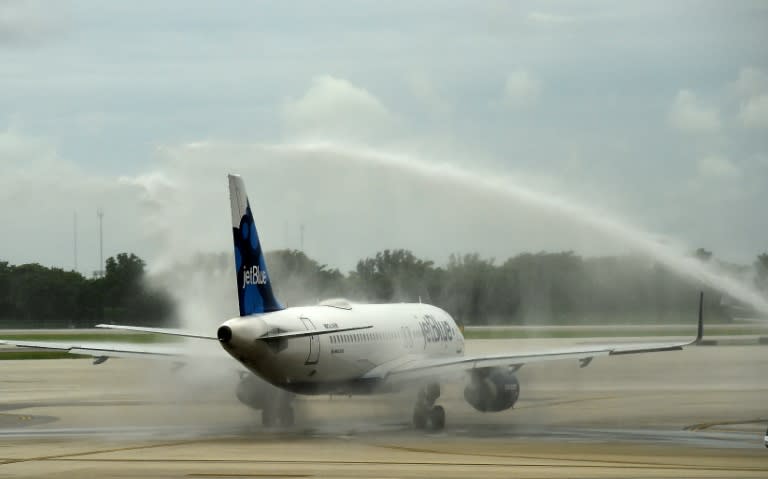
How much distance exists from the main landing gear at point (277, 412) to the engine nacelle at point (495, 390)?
6.24 meters

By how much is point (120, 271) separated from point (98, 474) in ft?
286

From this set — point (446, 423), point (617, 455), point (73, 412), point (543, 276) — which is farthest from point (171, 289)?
point (617, 455)

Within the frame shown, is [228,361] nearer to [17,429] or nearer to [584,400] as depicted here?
[17,429]

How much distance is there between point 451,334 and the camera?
4762 centimetres

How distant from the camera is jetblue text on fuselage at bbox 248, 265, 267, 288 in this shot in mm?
36812

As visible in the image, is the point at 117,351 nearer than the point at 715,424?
No

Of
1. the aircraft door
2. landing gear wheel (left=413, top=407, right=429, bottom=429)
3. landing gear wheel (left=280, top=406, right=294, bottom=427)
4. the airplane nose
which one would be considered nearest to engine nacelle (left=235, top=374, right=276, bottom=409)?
landing gear wheel (left=280, top=406, right=294, bottom=427)

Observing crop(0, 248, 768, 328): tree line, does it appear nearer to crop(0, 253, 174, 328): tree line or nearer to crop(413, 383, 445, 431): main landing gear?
crop(413, 383, 445, 431): main landing gear

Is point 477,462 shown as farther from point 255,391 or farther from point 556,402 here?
point 556,402

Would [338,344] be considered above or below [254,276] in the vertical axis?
below

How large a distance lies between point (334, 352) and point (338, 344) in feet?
1.32

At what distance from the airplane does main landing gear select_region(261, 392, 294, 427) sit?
0.03m

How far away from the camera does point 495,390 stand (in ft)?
133

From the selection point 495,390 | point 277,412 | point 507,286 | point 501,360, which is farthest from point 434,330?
point 507,286
